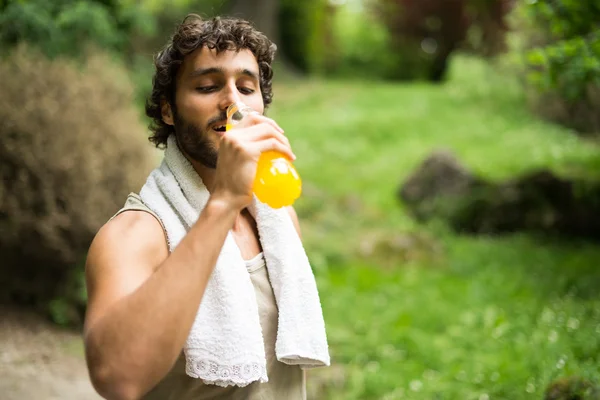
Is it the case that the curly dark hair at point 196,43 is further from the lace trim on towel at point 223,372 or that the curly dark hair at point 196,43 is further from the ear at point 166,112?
the lace trim on towel at point 223,372

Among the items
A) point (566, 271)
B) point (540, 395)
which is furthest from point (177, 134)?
point (566, 271)

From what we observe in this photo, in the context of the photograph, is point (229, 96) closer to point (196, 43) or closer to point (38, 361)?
point (196, 43)

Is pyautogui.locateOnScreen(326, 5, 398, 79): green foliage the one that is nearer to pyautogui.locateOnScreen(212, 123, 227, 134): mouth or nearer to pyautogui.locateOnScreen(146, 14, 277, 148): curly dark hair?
pyautogui.locateOnScreen(146, 14, 277, 148): curly dark hair

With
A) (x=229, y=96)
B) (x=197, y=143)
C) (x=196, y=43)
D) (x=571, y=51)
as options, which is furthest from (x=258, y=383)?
(x=571, y=51)

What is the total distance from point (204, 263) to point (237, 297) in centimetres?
34

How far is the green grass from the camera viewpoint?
4738mm

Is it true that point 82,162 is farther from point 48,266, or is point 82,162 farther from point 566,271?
point 566,271

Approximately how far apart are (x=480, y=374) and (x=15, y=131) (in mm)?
3725

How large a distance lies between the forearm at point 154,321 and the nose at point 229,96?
0.43 m

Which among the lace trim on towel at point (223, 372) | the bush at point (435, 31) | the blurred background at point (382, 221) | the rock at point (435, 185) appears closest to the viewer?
the lace trim on towel at point (223, 372)

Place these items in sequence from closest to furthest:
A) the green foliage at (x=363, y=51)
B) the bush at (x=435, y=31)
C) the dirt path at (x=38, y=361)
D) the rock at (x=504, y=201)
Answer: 1. the dirt path at (x=38, y=361)
2. the rock at (x=504, y=201)
3. the bush at (x=435, y=31)
4. the green foliage at (x=363, y=51)

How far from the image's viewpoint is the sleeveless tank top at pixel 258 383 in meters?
1.77

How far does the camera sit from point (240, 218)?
7.02ft

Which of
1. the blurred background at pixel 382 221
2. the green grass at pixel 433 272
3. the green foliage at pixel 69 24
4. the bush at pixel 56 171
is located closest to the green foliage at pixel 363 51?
→ the green grass at pixel 433 272
